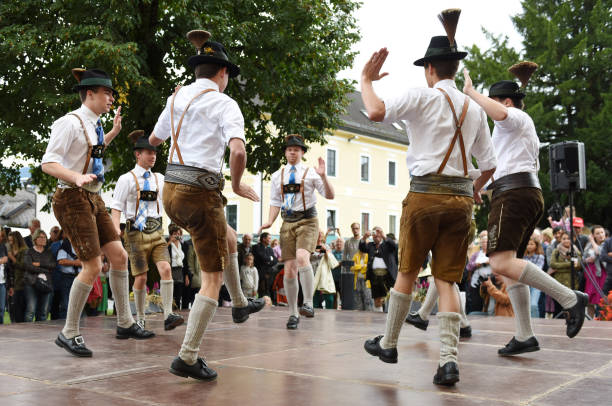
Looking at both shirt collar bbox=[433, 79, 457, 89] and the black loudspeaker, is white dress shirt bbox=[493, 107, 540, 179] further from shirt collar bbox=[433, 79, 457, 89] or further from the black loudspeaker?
the black loudspeaker

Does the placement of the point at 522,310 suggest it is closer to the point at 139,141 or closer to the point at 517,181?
the point at 517,181

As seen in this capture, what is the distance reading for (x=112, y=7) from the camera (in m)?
14.0

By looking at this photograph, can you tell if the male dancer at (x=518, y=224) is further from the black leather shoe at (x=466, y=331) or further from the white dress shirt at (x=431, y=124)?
the black leather shoe at (x=466, y=331)

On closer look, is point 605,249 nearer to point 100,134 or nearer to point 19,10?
point 100,134

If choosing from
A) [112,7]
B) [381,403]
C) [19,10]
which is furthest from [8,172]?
[381,403]

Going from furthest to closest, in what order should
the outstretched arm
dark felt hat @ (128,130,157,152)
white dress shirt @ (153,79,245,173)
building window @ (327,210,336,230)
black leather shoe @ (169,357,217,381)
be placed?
1. building window @ (327,210,336,230)
2. dark felt hat @ (128,130,157,152)
3. the outstretched arm
4. white dress shirt @ (153,79,245,173)
5. black leather shoe @ (169,357,217,381)

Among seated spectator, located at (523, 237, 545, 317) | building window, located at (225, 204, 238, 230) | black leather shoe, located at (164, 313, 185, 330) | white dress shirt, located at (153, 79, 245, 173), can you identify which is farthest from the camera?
building window, located at (225, 204, 238, 230)

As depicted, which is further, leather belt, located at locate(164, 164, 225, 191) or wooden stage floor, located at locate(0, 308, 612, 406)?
leather belt, located at locate(164, 164, 225, 191)

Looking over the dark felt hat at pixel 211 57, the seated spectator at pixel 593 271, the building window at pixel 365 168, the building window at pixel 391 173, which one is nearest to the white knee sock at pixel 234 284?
the dark felt hat at pixel 211 57

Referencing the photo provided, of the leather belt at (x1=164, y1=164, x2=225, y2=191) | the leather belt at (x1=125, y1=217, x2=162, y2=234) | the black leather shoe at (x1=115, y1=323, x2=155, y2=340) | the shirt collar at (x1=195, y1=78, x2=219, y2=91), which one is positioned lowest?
the black leather shoe at (x1=115, y1=323, x2=155, y2=340)

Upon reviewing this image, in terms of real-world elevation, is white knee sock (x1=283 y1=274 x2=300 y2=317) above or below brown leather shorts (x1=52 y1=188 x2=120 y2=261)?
below

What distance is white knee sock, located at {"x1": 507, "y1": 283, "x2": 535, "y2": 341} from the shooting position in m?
5.32

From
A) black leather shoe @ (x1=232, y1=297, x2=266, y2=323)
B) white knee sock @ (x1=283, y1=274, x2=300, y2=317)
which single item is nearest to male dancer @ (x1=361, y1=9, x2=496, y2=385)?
black leather shoe @ (x1=232, y1=297, x2=266, y2=323)

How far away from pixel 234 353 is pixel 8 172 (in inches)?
507
